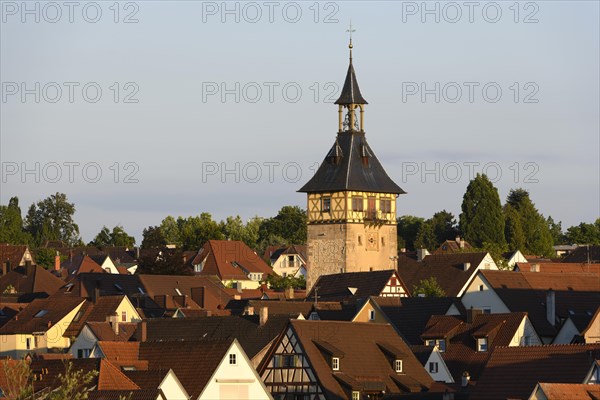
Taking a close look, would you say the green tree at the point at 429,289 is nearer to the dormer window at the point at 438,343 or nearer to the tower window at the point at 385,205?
the tower window at the point at 385,205

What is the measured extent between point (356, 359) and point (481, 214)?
311 feet

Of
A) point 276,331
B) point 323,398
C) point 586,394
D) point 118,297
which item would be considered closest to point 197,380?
point 323,398

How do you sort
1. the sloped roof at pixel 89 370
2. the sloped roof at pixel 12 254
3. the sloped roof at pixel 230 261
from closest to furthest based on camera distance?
the sloped roof at pixel 89 370
the sloped roof at pixel 230 261
the sloped roof at pixel 12 254

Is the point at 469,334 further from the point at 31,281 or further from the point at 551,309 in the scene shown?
the point at 31,281

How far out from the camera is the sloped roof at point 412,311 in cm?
8519

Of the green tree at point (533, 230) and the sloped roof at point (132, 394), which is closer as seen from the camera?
the sloped roof at point (132, 394)

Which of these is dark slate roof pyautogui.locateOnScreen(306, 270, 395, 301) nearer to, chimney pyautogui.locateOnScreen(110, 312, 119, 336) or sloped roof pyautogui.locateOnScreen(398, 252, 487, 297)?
sloped roof pyautogui.locateOnScreen(398, 252, 487, 297)

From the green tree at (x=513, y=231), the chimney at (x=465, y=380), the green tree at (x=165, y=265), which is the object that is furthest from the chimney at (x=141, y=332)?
the green tree at (x=513, y=231)

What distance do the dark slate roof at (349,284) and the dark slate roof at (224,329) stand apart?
16.2 metres

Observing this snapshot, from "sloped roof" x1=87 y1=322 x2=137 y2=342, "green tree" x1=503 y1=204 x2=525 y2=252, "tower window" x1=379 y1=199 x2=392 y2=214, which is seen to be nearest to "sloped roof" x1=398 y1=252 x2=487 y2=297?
"tower window" x1=379 y1=199 x2=392 y2=214

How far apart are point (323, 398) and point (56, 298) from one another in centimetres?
3571

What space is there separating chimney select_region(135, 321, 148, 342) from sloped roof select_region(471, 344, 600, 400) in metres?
19.1

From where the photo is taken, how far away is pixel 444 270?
112m

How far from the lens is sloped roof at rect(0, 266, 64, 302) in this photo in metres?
125
